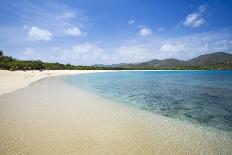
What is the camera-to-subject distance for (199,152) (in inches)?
243

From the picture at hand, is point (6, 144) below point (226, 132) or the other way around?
the other way around

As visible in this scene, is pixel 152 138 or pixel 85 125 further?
pixel 85 125

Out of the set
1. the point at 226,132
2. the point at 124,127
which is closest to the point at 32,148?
the point at 124,127

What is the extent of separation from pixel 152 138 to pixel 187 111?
6.19 meters

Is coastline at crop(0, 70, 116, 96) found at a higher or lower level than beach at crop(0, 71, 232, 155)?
higher

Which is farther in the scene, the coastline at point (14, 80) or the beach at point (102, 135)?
the coastline at point (14, 80)

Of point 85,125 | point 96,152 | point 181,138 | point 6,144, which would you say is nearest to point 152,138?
point 181,138

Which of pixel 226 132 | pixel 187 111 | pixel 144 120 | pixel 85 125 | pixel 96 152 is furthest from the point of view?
pixel 187 111

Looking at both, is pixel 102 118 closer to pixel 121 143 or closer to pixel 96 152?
pixel 121 143

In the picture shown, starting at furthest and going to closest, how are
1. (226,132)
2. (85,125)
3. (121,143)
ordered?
(85,125)
(226,132)
(121,143)

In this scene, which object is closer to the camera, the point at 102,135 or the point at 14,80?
the point at 102,135

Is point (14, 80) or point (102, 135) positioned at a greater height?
point (14, 80)

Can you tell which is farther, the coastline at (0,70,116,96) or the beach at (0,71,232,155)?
the coastline at (0,70,116,96)

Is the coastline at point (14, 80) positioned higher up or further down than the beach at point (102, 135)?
higher up
